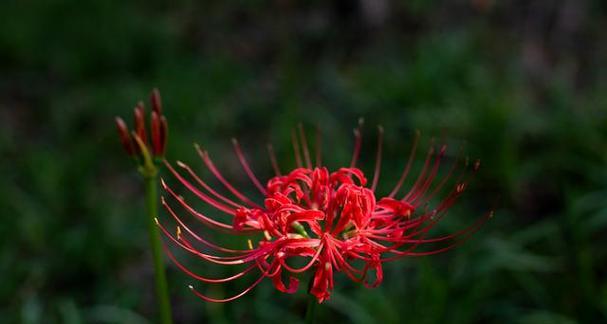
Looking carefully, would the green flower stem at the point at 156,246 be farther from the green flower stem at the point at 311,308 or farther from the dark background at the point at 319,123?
the dark background at the point at 319,123

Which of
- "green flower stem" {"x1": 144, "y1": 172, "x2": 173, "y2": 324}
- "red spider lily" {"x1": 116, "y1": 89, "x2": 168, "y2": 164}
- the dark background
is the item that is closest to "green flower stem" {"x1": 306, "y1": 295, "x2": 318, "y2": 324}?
"green flower stem" {"x1": 144, "y1": 172, "x2": 173, "y2": 324}

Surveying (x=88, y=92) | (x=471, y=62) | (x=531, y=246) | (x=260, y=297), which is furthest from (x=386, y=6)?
(x=260, y=297)

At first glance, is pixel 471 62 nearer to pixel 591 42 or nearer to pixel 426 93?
pixel 426 93

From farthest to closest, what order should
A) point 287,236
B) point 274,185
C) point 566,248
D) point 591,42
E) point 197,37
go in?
point 197,37 < point 591,42 < point 566,248 < point 274,185 < point 287,236

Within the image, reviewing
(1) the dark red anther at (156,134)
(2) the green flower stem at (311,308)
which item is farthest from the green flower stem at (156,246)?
(2) the green flower stem at (311,308)

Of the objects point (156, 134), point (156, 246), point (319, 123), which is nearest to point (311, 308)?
point (156, 246)

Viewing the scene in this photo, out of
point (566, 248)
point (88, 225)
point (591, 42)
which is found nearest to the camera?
point (566, 248)
